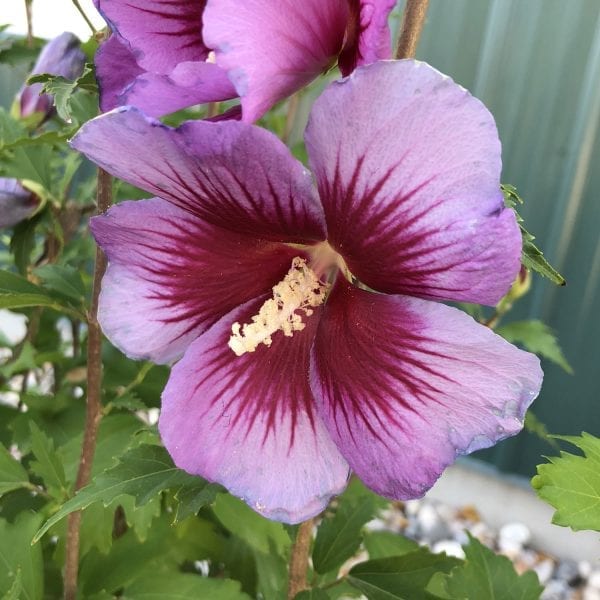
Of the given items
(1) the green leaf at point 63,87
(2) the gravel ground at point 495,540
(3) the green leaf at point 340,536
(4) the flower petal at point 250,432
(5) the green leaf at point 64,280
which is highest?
(1) the green leaf at point 63,87

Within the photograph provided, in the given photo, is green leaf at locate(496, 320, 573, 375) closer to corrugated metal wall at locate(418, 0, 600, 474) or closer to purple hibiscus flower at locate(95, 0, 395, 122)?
corrugated metal wall at locate(418, 0, 600, 474)

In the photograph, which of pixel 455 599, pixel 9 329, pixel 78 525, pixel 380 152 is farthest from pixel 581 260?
pixel 9 329

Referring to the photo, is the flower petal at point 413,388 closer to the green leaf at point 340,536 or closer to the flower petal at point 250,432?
the flower petal at point 250,432

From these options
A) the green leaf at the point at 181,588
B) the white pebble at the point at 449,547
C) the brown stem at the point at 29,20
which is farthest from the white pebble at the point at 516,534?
the brown stem at the point at 29,20

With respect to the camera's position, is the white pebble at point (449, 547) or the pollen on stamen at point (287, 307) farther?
the white pebble at point (449, 547)

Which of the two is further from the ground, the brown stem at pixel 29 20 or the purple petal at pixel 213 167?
the purple petal at pixel 213 167

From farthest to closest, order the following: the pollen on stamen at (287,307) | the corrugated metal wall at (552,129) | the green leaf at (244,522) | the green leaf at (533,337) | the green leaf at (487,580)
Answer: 1. the corrugated metal wall at (552,129)
2. the green leaf at (533,337)
3. the green leaf at (244,522)
4. the green leaf at (487,580)
5. the pollen on stamen at (287,307)

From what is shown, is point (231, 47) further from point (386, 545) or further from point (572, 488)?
point (386, 545)
